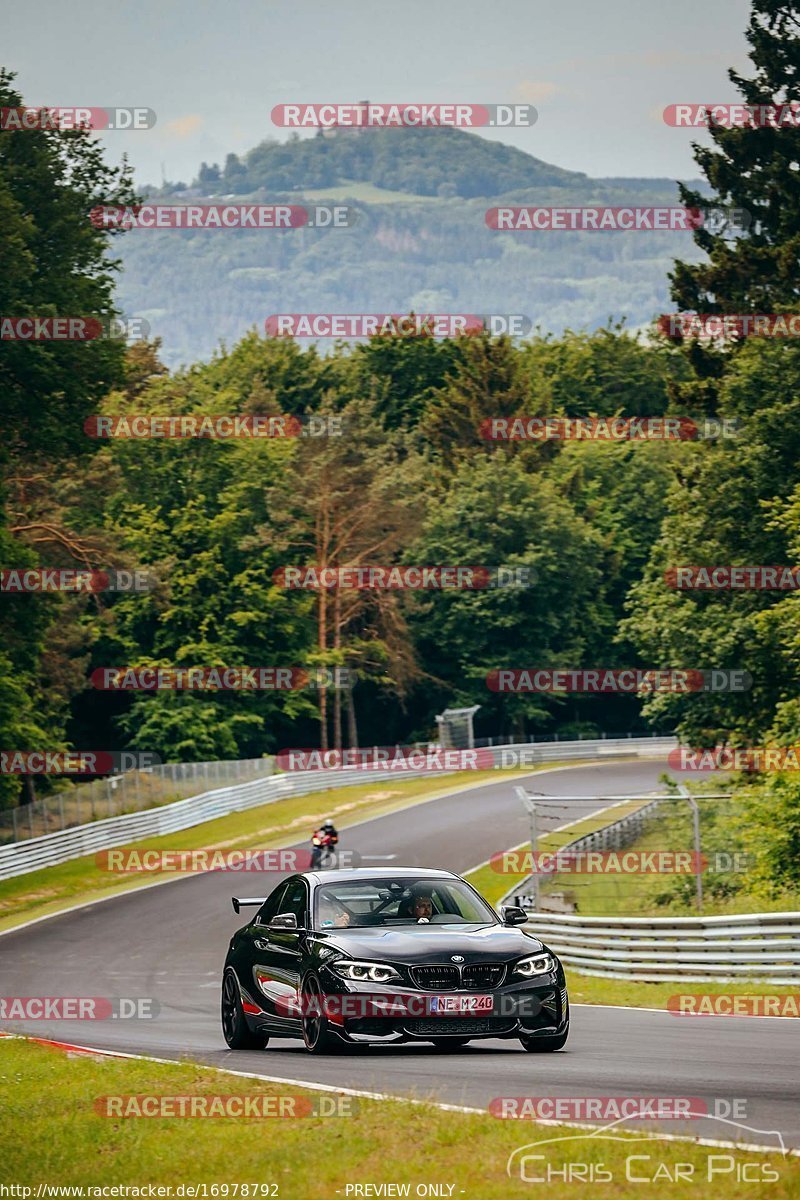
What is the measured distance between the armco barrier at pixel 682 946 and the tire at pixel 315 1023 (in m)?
8.52

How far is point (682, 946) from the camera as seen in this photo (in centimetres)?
2281

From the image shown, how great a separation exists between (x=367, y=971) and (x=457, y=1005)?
2.19 ft

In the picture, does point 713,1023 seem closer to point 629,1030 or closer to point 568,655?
point 629,1030

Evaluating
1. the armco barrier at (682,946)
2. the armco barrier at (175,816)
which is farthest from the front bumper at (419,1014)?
the armco barrier at (175,816)

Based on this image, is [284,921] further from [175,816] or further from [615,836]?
[175,816]

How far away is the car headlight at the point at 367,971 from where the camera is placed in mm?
12297

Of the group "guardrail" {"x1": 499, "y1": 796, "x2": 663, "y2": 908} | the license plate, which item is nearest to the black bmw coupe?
the license plate

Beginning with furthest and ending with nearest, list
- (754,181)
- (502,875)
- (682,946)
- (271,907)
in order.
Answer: (754,181) → (502,875) → (682,946) → (271,907)

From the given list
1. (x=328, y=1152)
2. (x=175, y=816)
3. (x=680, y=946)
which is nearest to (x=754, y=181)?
(x=175, y=816)

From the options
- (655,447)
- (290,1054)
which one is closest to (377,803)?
(655,447)

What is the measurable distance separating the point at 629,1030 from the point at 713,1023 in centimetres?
101

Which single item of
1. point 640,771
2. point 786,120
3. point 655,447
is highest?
point 786,120

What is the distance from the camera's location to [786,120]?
51469mm

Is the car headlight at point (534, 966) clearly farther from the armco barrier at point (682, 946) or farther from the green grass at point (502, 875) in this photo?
the green grass at point (502, 875)
